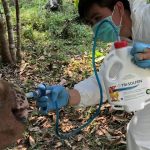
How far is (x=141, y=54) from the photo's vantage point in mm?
2105

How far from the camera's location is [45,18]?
6.51m

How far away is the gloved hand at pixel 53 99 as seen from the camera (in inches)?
88.3

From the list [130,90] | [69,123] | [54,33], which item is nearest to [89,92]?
[130,90]

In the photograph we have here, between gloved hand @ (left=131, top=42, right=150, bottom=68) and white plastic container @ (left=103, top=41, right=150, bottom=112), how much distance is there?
0.04m

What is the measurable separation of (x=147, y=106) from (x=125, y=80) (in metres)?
0.64

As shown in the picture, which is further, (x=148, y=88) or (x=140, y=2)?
(x=140, y=2)

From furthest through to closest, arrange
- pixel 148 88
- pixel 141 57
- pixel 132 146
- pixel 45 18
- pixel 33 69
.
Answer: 1. pixel 45 18
2. pixel 33 69
3. pixel 132 146
4. pixel 148 88
5. pixel 141 57

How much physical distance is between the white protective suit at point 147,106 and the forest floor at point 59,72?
654 mm

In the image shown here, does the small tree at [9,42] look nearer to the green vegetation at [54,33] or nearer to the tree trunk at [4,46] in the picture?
the tree trunk at [4,46]

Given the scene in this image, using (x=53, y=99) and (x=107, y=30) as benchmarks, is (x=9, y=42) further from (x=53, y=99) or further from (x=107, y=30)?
(x=53, y=99)

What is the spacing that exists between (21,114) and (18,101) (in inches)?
2.1

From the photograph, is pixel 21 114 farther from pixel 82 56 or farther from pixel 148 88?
pixel 82 56

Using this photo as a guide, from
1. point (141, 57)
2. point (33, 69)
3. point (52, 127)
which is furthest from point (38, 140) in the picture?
point (141, 57)

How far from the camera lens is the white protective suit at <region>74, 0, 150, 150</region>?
2.47 metres
